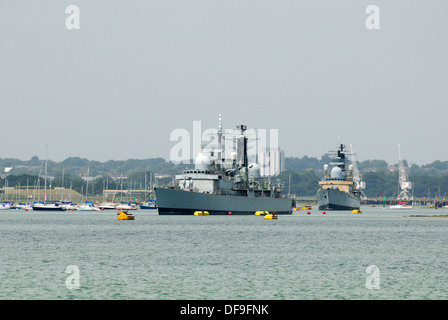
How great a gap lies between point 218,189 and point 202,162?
653 centimetres

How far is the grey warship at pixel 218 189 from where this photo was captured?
15188cm

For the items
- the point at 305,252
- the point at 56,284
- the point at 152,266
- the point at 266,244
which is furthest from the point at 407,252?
the point at 56,284

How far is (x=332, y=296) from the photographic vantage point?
45.2m

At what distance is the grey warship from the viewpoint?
152 metres

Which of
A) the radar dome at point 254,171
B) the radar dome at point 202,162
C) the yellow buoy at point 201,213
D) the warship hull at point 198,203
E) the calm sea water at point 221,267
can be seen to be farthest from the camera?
the radar dome at point 254,171

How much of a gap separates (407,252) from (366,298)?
3051 cm

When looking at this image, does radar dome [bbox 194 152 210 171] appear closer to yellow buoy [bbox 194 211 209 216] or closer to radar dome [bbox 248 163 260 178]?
yellow buoy [bbox 194 211 209 216]

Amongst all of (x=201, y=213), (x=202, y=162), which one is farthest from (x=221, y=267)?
(x=202, y=162)

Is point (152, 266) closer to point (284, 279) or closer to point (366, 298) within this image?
point (284, 279)

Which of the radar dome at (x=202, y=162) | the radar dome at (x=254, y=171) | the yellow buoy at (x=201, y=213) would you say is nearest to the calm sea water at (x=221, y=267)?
the yellow buoy at (x=201, y=213)

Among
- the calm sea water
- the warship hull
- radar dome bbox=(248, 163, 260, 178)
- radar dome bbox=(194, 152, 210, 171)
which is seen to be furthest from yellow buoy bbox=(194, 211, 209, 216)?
the calm sea water

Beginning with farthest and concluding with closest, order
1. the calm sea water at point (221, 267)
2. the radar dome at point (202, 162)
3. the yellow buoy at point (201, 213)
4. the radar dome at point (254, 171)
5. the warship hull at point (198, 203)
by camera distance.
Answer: the radar dome at point (254, 171), the radar dome at point (202, 162), the yellow buoy at point (201, 213), the warship hull at point (198, 203), the calm sea water at point (221, 267)

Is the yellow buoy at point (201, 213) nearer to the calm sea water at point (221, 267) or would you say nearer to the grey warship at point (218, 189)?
the grey warship at point (218, 189)
